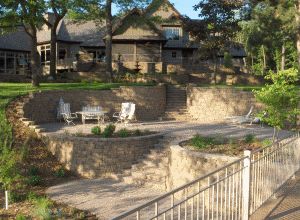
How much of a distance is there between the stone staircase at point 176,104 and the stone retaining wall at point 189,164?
396 inches

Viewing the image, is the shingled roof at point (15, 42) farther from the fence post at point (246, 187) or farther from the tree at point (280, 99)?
the fence post at point (246, 187)

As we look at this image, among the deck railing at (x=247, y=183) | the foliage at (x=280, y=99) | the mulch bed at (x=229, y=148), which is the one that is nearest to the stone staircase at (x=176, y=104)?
the mulch bed at (x=229, y=148)

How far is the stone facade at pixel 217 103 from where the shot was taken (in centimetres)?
2098

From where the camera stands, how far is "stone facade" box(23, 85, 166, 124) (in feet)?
63.1

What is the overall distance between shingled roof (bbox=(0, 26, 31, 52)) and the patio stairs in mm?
28853

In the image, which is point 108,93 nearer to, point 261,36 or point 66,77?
point 66,77

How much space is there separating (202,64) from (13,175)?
95.5 feet

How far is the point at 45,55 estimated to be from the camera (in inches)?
1671

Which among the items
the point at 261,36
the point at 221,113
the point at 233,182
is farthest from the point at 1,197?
the point at 261,36

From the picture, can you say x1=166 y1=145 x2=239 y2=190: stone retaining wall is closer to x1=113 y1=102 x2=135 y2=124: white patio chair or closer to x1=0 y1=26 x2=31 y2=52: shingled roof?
x1=113 y1=102 x2=135 y2=124: white patio chair

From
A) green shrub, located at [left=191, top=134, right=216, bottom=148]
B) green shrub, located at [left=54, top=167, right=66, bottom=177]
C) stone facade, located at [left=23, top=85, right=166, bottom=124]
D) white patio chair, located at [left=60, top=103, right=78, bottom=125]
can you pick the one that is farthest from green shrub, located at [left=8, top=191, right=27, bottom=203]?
stone facade, located at [left=23, top=85, right=166, bottom=124]

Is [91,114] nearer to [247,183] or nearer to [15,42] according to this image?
[247,183]

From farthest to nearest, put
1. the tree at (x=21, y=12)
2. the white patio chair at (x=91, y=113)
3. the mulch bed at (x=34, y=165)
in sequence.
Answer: the tree at (x=21, y=12) < the white patio chair at (x=91, y=113) < the mulch bed at (x=34, y=165)

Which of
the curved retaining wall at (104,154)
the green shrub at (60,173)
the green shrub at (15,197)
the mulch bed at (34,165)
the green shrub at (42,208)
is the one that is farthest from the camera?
the curved retaining wall at (104,154)
